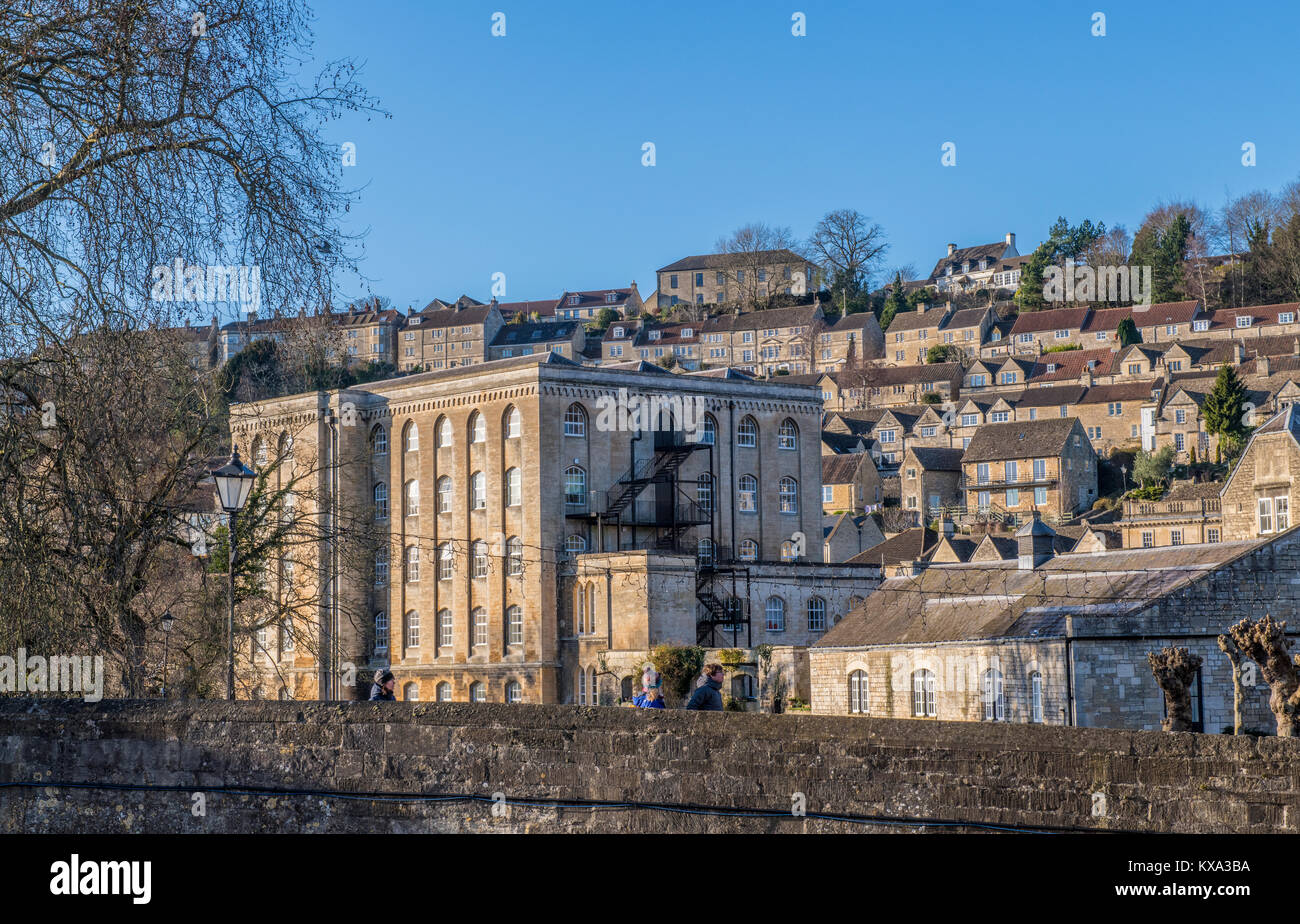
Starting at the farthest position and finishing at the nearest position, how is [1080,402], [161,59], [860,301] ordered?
[860,301]
[1080,402]
[161,59]

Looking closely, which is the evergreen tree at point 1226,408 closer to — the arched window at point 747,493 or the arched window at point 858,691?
the arched window at point 747,493

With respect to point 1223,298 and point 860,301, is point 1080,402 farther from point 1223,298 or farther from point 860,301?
point 860,301

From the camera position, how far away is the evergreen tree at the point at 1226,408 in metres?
115

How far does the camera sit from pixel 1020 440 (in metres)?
116

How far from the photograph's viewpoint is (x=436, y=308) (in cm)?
18112

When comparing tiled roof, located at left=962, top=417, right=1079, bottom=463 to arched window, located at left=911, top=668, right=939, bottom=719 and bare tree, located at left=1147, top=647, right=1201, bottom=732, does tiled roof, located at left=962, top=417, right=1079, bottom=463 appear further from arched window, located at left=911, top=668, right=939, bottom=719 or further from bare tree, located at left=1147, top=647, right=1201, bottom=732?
bare tree, located at left=1147, top=647, right=1201, bottom=732

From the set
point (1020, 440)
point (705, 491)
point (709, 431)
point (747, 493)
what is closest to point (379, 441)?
point (709, 431)

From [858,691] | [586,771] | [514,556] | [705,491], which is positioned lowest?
[858,691]

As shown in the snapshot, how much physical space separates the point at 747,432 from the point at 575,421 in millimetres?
8096

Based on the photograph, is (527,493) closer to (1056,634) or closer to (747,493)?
(747,493)

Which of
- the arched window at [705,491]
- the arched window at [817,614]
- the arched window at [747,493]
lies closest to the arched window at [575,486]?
the arched window at [705,491]

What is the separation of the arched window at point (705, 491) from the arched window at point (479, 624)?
9243mm
